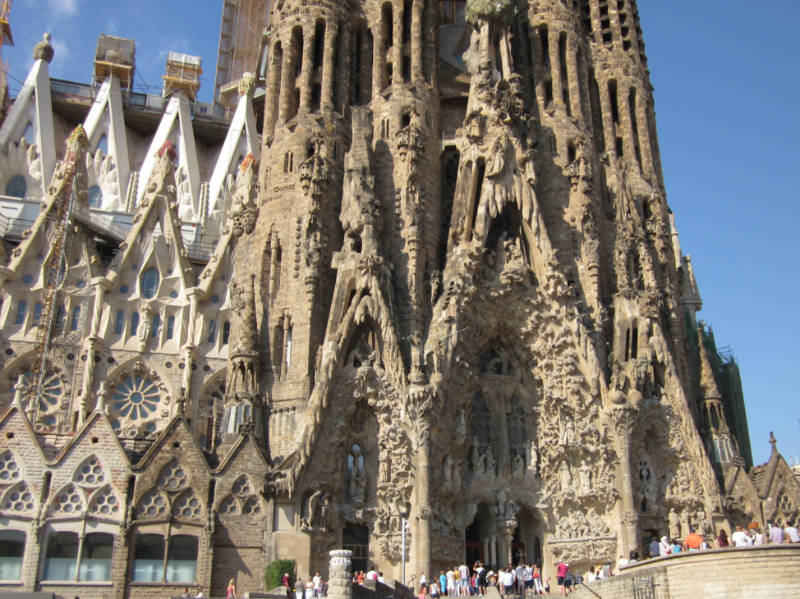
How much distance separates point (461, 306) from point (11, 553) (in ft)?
47.1

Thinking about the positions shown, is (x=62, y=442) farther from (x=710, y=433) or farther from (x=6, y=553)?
(x=710, y=433)

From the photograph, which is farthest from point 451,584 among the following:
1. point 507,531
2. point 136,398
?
point 136,398

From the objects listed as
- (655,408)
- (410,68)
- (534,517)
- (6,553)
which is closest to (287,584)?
(6,553)

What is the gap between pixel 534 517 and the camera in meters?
28.0

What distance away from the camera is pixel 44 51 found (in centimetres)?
4397

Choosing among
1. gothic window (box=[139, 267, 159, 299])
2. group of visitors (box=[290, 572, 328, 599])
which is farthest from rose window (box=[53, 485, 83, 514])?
gothic window (box=[139, 267, 159, 299])

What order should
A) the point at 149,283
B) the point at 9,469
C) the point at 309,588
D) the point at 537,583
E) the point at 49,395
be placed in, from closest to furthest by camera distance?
1. the point at 309,588
2. the point at 9,469
3. the point at 537,583
4. the point at 49,395
5. the point at 149,283

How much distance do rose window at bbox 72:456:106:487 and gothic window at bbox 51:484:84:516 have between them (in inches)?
10.2

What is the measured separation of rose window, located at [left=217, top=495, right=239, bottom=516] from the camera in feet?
76.9

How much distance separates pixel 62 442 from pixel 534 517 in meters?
14.6

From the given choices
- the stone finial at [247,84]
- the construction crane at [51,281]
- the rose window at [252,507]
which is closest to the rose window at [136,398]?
the construction crane at [51,281]

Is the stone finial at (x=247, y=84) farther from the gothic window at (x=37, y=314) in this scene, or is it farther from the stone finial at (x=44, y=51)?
the gothic window at (x=37, y=314)

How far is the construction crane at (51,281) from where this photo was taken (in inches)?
1162

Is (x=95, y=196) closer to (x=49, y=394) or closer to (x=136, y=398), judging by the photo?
(x=49, y=394)
